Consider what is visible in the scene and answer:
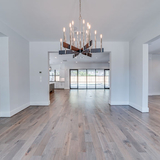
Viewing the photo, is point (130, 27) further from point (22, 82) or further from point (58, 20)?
point (22, 82)

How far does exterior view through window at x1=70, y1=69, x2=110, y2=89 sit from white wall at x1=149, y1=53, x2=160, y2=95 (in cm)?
443

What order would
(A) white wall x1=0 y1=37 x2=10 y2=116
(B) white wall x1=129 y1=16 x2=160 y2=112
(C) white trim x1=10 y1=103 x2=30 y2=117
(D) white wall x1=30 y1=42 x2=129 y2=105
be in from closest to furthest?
(A) white wall x1=0 y1=37 x2=10 y2=116
(C) white trim x1=10 y1=103 x2=30 y2=117
(B) white wall x1=129 y1=16 x2=160 y2=112
(D) white wall x1=30 y1=42 x2=129 y2=105

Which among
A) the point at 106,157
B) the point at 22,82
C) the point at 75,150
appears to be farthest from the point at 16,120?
the point at 106,157

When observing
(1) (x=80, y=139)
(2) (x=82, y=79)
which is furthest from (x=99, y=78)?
(1) (x=80, y=139)

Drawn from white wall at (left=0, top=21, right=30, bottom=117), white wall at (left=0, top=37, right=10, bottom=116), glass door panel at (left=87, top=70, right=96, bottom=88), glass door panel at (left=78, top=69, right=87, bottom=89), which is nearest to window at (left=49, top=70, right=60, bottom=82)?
glass door panel at (left=78, top=69, right=87, bottom=89)

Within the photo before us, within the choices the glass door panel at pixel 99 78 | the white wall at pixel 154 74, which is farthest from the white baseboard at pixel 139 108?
the glass door panel at pixel 99 78

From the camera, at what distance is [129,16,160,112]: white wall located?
3364 mm

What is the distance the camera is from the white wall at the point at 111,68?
438 cm

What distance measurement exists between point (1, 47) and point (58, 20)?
187 cm

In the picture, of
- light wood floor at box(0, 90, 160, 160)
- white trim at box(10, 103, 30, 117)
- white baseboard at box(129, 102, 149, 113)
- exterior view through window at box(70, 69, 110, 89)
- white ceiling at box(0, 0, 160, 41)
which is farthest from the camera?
exterior view through window at box(70, 69, 110, 89)

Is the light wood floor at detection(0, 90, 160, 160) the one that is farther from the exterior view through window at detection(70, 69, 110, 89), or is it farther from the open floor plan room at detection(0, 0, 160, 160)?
the exterior view through window at detection(70, 69, 110, 89)

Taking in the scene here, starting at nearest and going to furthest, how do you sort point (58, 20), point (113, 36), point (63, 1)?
point (63, 1)
point (58, 20)
point (113, 36)

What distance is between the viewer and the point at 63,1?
A: 2113 mm

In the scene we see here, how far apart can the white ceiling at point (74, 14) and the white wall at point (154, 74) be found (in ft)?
14.3
